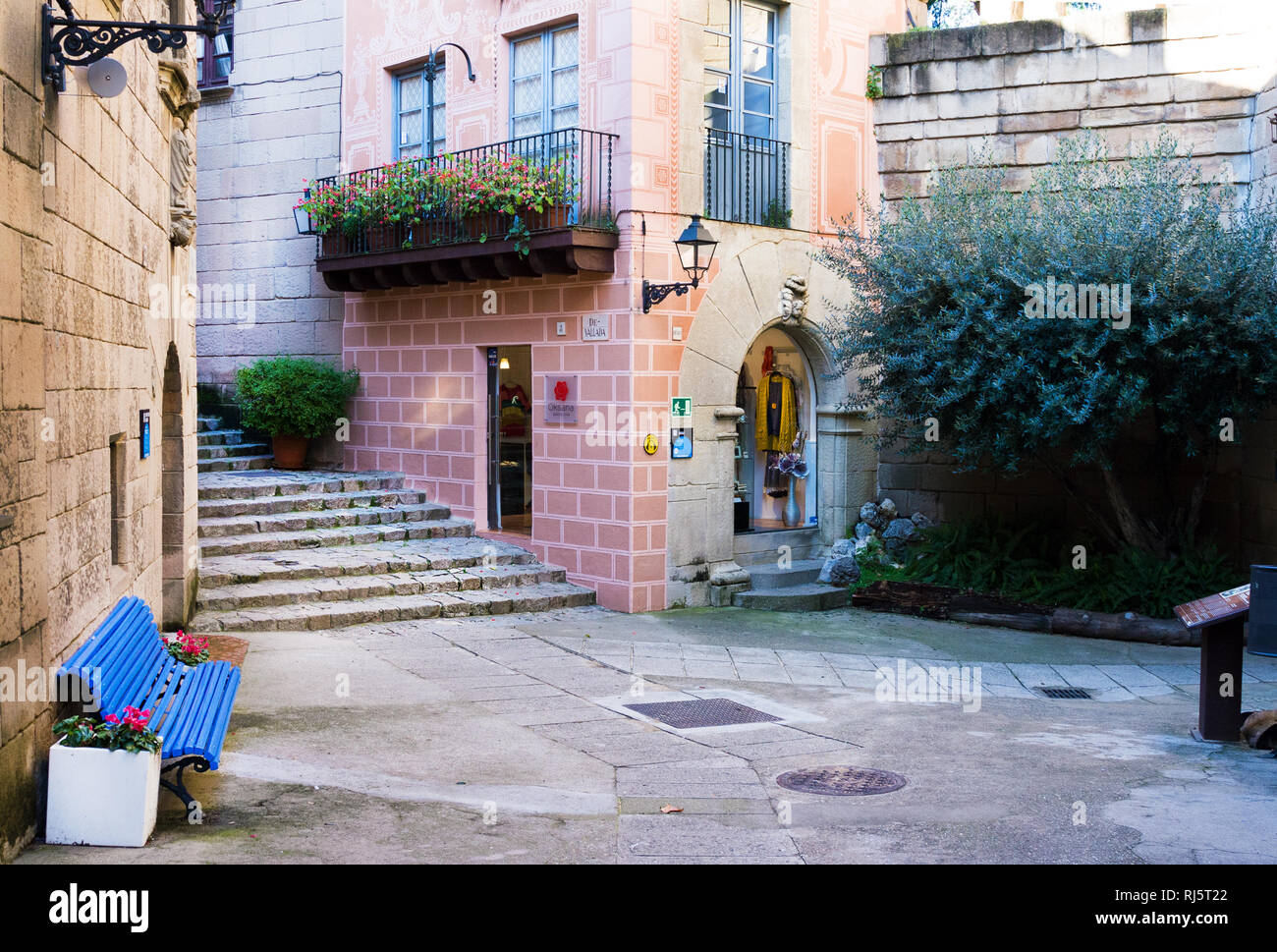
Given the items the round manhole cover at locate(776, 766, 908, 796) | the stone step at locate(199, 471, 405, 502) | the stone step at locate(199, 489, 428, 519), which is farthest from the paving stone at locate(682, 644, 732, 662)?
the stone step at locate(199, 471, 405, 502)

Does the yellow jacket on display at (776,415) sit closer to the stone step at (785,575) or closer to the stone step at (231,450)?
the stone step at (785,575)

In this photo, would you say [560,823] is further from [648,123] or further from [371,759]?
[648,123]

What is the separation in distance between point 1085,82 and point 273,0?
9979 mm

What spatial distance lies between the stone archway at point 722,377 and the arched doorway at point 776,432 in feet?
1.27

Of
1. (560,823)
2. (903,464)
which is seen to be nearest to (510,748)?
(560,823)

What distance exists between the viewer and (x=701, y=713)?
8.62 metres

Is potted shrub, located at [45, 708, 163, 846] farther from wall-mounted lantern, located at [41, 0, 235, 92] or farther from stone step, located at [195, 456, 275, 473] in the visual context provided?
stone step, located at [195, 456, 275, 473]

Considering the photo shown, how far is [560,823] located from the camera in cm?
592

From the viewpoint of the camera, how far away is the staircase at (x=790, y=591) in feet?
43.4

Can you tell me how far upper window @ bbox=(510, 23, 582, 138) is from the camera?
13.1 meters

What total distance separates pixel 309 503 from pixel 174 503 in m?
3.65

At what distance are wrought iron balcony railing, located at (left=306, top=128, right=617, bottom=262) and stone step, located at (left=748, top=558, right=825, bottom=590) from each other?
4.03 metres

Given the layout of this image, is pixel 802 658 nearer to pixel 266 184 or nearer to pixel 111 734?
pixel 111 734

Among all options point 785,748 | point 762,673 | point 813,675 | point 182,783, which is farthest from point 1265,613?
point 182,783
